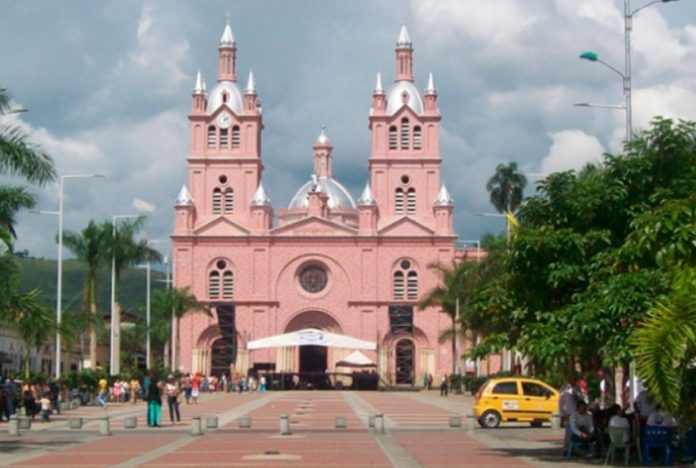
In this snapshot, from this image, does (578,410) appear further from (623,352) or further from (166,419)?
(166,419)

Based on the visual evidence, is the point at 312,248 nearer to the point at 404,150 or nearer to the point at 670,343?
the point at 404,150

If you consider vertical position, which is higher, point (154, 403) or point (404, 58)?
point (404, 58)

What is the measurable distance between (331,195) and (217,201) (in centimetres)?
1486

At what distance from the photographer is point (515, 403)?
1407 inches

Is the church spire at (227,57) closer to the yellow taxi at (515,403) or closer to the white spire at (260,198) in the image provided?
the white spire at (260,198)

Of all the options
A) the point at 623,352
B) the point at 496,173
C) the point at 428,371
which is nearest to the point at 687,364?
the point at 623,352

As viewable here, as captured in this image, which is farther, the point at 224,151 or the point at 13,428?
the point at 224,151

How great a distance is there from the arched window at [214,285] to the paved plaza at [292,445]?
52994mm

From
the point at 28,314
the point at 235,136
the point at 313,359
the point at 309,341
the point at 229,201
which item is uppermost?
the point at 235,136

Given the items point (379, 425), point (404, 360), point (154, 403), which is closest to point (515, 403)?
point (379, 425)

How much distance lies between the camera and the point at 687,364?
1947cm

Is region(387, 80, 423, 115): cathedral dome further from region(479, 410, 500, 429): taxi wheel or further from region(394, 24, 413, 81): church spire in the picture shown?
region(479, 410, 500, 429): taxi wheel

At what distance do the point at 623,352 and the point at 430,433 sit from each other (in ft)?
38.5

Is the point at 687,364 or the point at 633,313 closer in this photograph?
the point at 687,364
